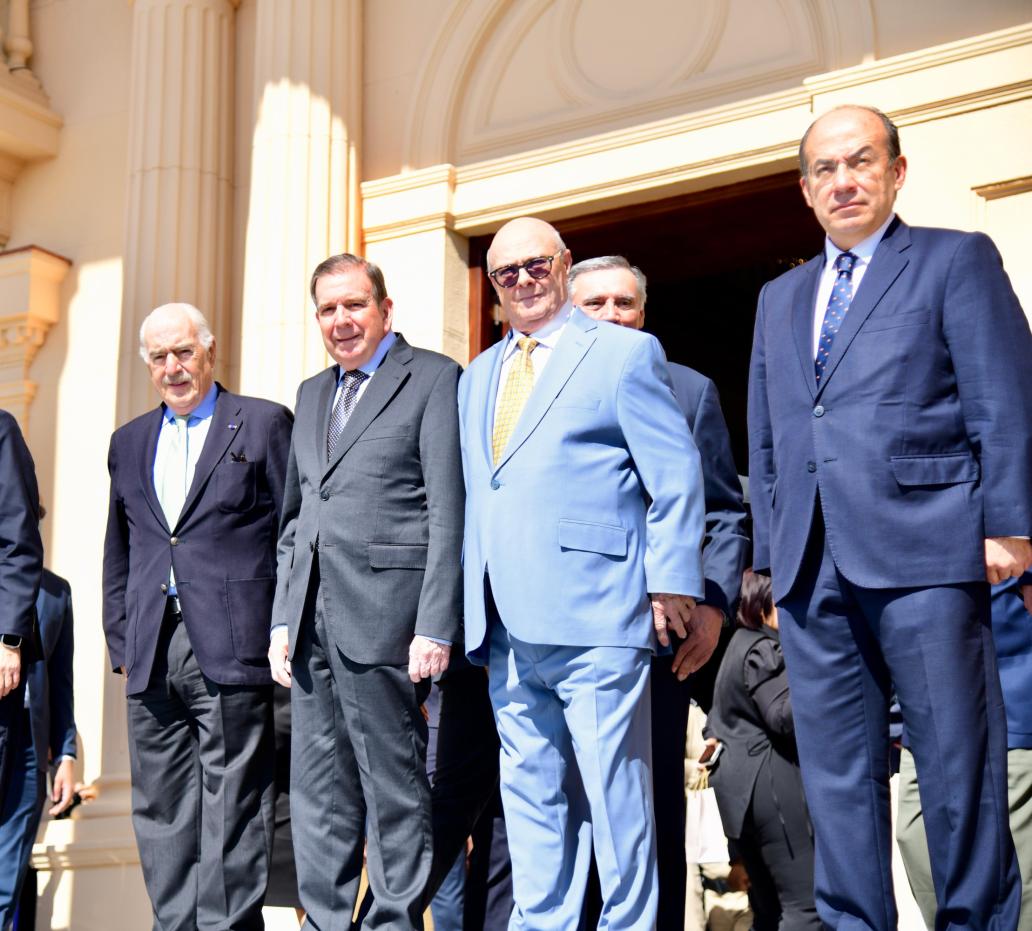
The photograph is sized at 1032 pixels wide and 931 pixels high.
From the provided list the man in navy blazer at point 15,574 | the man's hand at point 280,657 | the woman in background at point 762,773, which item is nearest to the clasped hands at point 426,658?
the man's hand at point 280,657

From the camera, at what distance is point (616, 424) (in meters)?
3.64

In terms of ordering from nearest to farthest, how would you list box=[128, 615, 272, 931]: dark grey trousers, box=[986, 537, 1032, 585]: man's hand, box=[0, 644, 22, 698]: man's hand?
box=[986, 537, 1032, 585]: man's hand, box=[128, 615, 272, 931]: dark grey trousers, box=[0, 644, 22, 698]: man's hand

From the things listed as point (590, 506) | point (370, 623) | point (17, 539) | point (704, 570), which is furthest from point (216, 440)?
point (704, 570)

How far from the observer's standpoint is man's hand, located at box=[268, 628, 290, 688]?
4.00 metres

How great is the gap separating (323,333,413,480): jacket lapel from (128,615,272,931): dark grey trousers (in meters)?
0.82

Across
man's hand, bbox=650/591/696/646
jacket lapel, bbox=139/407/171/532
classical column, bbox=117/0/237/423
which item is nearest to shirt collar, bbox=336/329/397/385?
jacket lapel, bbox=139/407/171/532

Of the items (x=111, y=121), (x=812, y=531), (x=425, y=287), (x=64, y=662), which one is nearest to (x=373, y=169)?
(x=425, y=287)

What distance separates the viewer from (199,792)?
14.3 feet

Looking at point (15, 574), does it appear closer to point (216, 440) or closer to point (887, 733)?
point (216, 440)

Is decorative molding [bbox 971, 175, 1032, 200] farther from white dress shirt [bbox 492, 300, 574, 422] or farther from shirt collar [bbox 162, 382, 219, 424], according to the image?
shirt collar [bbox 162, 382, 219, 424]

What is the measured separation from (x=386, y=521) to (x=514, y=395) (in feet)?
1.65

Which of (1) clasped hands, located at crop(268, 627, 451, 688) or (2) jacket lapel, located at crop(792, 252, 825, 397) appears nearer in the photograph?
(2) jacket lapel, located at crop(792, 252, 825, 397)

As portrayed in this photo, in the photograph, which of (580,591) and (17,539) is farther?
(17,539)

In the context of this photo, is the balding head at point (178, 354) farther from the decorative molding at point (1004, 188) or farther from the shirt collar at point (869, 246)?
the decorative molding at point (1004, 188)
